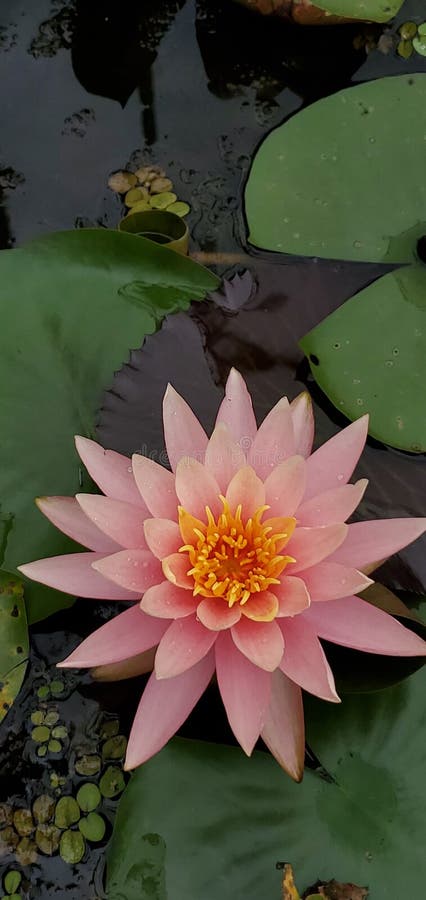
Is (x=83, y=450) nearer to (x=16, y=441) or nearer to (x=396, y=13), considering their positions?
(x=16, y=441)

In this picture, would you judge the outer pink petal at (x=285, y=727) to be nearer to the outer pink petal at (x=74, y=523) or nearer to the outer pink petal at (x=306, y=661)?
the outer pink petal at (x=306, y=661)

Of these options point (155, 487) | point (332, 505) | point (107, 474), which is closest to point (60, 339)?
point (107, 474)

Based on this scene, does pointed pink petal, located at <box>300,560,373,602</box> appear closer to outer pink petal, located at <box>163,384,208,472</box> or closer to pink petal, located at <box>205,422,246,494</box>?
pink petal, located at <box>205,422,246,494</box>

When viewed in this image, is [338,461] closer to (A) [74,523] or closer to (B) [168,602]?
(B) [168,602]

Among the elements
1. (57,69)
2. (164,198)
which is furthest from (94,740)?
(57,69)

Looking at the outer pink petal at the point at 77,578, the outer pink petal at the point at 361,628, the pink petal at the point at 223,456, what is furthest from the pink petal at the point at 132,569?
the outer pink petal at the point at 361,628

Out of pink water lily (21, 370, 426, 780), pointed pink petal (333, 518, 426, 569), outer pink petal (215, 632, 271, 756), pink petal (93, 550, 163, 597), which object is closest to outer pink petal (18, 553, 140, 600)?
pink water lily (21, 370, 426, 780)
